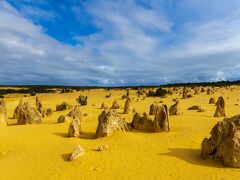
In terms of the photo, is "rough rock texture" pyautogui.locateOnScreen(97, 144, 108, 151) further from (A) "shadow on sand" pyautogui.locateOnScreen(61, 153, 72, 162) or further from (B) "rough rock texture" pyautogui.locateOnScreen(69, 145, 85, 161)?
(A) "shadow on sand" pyautogui.locateOnScreen(61, 153, 72, 162)

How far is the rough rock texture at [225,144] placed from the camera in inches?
461

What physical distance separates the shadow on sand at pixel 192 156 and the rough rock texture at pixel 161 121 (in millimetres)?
3079

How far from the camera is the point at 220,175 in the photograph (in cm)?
1114

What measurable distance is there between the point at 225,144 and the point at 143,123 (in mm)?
5916

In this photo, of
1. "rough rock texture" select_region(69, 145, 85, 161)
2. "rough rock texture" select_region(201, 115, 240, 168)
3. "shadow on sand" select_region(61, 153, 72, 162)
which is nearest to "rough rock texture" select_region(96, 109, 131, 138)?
"shadow on sand" select_region(61, 153, 72, 162)

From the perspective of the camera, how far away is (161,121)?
669 inches

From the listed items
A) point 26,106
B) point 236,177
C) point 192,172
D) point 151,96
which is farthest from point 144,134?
point 151,96

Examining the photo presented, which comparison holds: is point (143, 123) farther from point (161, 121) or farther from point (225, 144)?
point (225, 144)

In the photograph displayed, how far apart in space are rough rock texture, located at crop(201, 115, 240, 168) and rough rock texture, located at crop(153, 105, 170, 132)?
4211 mm

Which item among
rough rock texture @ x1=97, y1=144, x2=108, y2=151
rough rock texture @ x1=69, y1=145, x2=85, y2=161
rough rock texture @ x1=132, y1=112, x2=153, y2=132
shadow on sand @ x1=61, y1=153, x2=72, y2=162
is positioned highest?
rough rock texture @ x1=132, y1=112, x2=153, y2=132

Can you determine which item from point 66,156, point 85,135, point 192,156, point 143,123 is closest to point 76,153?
point 66,156

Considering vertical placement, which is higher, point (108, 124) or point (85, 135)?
point (108, 124)

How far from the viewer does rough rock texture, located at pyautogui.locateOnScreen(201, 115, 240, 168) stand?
1170 cm

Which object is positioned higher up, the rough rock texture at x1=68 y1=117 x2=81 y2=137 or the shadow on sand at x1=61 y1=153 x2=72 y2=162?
the rough rock texture at x1=68 y1=117 x2=81 y2=137
